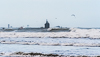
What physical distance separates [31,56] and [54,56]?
1.69 m

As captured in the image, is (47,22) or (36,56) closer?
(36,56)

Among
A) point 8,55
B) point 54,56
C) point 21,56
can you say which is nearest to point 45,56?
point 54,56

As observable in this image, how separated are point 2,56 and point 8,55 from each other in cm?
55

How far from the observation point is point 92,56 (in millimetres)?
18484

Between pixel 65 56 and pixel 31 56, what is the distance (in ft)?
8.12

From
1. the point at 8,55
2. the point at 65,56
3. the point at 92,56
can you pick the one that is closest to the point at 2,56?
the point at 8,55

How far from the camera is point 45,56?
18.5m

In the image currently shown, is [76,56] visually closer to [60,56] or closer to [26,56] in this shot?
[60,56]

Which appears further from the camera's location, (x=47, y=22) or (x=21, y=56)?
(x=47, y=22)

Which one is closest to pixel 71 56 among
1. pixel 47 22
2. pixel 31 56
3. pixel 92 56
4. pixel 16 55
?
pixel 92 56

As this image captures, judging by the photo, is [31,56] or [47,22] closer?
[31,56]

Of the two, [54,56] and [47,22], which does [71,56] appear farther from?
[47,22]

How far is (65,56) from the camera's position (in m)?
18.5

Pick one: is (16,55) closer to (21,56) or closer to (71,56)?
(21,56)
